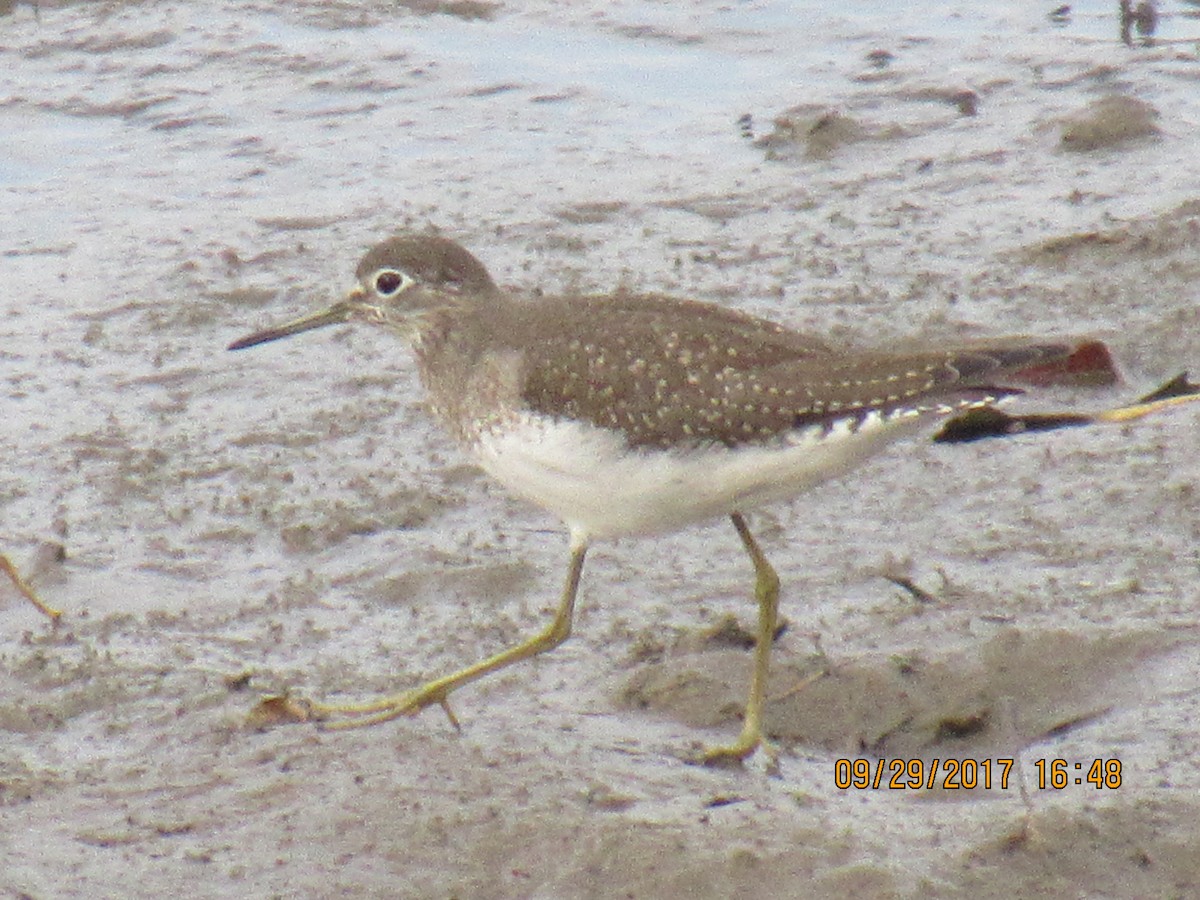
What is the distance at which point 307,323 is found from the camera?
646 centimetres

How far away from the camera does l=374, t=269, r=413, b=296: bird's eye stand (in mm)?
6211

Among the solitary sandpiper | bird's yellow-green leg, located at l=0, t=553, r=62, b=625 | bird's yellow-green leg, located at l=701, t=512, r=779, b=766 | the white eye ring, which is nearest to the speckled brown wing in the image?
the solitary sandpiper

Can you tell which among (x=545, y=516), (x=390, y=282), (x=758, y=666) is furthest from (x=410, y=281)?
(x=758, y=666)

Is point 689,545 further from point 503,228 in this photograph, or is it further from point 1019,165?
point 1019,165

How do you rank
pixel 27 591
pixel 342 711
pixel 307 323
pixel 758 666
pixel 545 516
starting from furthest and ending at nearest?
pixel 545 516 → pixel 307 323 → pixel 27 591 → pixel 342 711 → pixel 758 666

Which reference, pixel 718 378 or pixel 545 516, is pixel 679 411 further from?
pixel 545 516

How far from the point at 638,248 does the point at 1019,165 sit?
1871mm

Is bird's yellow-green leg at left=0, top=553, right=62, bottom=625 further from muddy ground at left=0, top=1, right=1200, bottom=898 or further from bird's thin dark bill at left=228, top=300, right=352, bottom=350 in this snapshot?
bird's thin dark bill at left=228, top=300, right=352, bottom=350

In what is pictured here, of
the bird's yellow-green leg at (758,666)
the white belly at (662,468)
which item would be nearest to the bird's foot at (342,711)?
the white belly at (662,468)

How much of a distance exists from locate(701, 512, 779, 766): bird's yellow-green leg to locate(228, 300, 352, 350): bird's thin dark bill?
1.55m

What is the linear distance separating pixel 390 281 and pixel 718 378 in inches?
53.5

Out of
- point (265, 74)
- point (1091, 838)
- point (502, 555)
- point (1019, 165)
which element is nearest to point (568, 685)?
point (502, 555)

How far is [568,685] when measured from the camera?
5840mm

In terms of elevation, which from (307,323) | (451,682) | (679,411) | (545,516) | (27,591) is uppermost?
(679,411)
